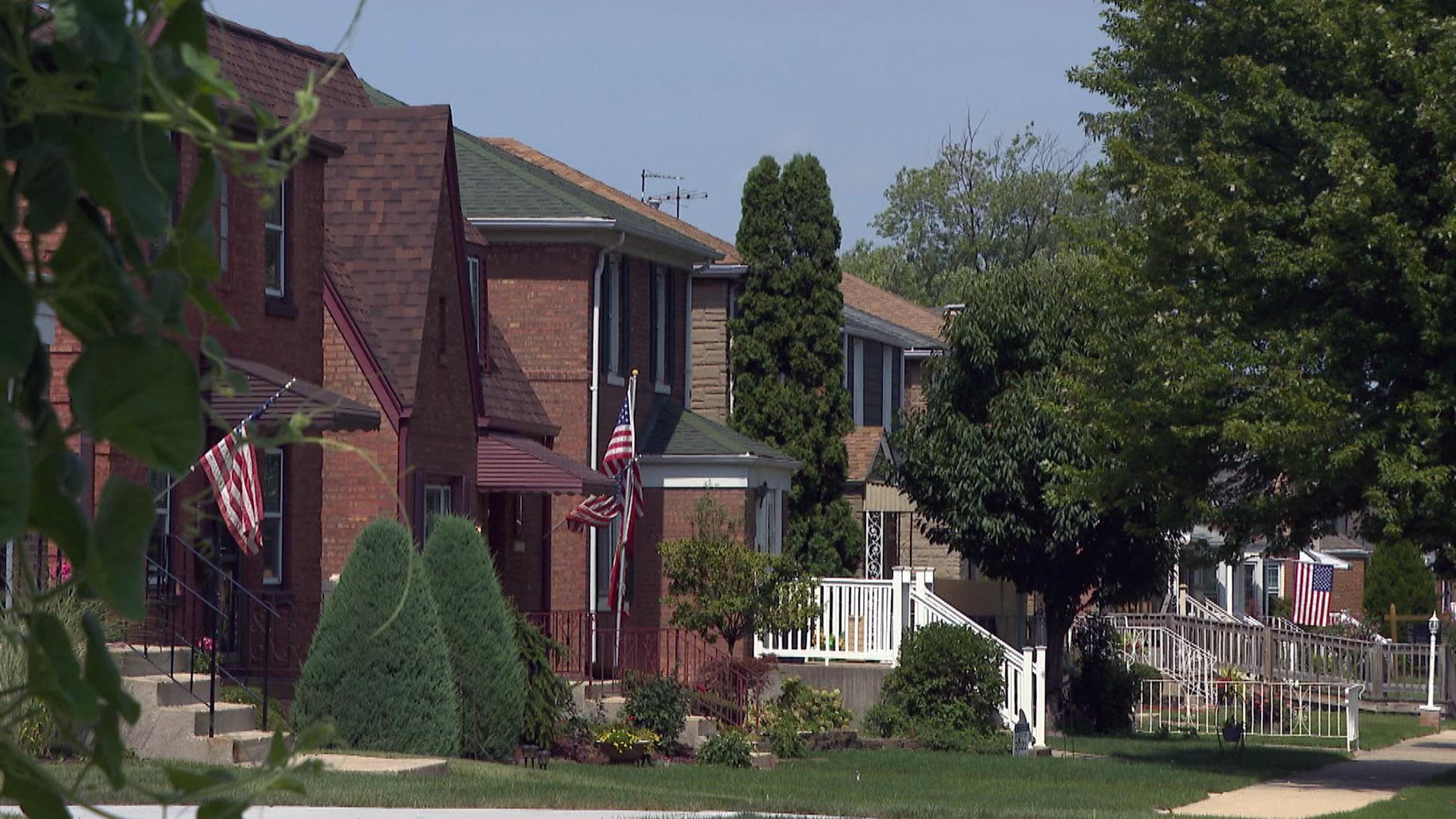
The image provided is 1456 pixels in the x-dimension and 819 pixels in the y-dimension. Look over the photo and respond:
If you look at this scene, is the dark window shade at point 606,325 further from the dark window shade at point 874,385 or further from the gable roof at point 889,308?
the gable roof at point 889,308

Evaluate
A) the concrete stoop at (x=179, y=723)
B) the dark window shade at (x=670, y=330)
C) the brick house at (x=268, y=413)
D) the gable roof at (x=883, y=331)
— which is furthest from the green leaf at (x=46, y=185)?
the gable roof at (x=883, y=331)

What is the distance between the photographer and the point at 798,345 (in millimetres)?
33969

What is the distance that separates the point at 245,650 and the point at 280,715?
1.11 meters

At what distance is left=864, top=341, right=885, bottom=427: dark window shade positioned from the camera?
139 ft

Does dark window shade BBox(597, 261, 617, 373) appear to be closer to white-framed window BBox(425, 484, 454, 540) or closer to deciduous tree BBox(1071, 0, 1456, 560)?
white-framed window BBox(425, 484, 454, 540)

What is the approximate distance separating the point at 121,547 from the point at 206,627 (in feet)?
57.1

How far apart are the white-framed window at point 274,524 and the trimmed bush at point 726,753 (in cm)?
492

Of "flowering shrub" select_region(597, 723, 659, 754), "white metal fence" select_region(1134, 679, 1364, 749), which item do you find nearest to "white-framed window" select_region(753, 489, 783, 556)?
"white metal fence" select_region(1134, 679, 1364, 749)

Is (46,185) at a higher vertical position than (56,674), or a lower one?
higher

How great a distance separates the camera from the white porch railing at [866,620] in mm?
26828

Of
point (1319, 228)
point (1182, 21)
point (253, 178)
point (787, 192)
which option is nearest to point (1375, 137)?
point (1319, 228)

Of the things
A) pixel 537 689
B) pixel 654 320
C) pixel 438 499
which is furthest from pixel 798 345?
pixel 537 689

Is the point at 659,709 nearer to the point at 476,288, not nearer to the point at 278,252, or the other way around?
the point at 278,252

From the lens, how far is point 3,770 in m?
1.83
